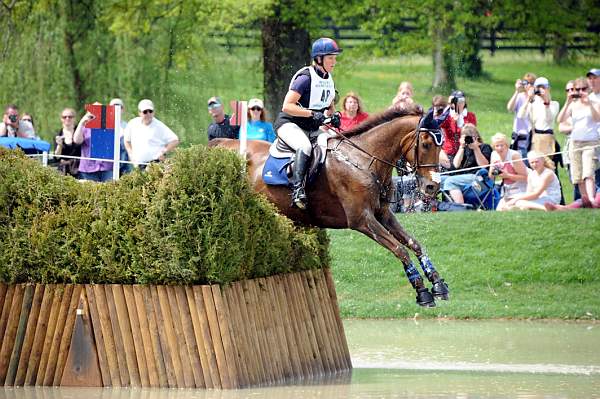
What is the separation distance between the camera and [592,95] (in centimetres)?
2028

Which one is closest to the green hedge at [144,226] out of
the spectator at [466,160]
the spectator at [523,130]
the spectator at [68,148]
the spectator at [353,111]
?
the spectator at [353,111]

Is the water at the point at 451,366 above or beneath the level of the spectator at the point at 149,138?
beneath

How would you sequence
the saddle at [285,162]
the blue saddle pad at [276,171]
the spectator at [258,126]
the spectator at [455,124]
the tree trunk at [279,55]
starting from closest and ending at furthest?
1. the saddle at [285,162]
2. the blue saddle pad at [276,171]
3. the spectator at [258,126]
4. the spectator at [455,124]
5. the tree trunk at [279,55]

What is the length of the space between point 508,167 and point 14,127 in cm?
841

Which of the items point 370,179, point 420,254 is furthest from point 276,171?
point 420,254

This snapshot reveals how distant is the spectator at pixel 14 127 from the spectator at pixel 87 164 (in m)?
1.64

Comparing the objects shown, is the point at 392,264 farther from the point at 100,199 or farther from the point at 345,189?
the point at 100,199

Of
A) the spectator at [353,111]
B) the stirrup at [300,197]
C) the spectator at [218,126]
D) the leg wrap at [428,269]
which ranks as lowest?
the leg wrap at [428,269]

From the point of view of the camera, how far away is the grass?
17891 mm

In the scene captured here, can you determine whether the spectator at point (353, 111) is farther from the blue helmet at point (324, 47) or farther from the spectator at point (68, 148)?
the blue helmet at point (324, 47)

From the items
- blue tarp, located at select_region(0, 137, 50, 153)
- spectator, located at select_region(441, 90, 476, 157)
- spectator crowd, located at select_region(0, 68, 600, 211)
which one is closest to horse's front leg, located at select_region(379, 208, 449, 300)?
spectator crowd, located at select_region(0, 68, 600, 211)

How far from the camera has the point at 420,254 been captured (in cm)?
1347

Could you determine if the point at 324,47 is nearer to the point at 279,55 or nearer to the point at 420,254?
the point at 420,254

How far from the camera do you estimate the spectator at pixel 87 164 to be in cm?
2053
